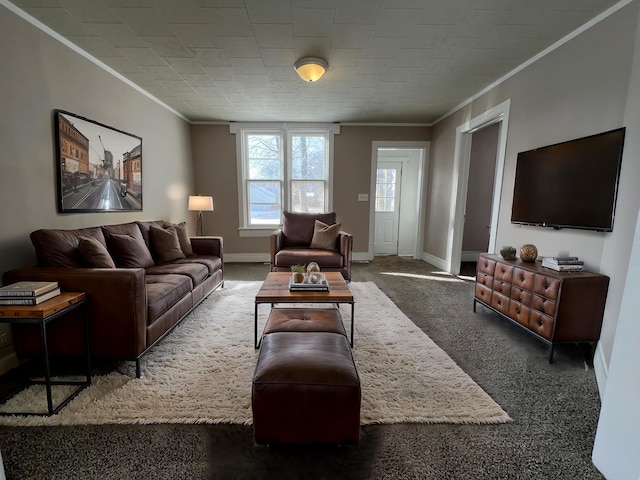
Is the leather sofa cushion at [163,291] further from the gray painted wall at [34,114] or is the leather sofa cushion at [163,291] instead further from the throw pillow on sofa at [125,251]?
the gray painted wall at [34,114]

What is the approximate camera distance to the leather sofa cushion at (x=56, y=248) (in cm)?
195

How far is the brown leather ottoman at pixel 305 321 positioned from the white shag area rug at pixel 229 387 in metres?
0.39

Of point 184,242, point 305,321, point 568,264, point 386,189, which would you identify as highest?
point 386,189

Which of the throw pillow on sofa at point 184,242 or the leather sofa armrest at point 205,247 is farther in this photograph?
the leather sofa armrest at point 205,247

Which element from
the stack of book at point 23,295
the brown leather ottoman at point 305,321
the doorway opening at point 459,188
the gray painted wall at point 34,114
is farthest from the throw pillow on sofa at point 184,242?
the doorway opening at point 459,188

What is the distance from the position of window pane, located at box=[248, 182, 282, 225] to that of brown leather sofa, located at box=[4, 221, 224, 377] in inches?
117

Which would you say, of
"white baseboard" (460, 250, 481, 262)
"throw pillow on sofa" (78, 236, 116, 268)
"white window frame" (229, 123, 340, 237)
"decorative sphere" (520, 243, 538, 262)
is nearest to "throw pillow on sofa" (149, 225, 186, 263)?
"throw pillow on sofa" (78, 236, 116, 268)

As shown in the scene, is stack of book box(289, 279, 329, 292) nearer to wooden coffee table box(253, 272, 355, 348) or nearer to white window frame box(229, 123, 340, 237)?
wooden coffee table box(253, 272, 355, 348)

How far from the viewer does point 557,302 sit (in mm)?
2025

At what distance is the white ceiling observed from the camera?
6.95 ft

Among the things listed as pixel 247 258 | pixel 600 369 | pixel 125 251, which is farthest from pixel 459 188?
pixel 125 251

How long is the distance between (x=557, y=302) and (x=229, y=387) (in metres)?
2.34

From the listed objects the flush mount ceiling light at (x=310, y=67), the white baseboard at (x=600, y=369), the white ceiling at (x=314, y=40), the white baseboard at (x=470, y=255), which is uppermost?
the white ceiling at (x=314, y=40)

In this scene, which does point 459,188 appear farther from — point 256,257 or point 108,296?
point 108,296
